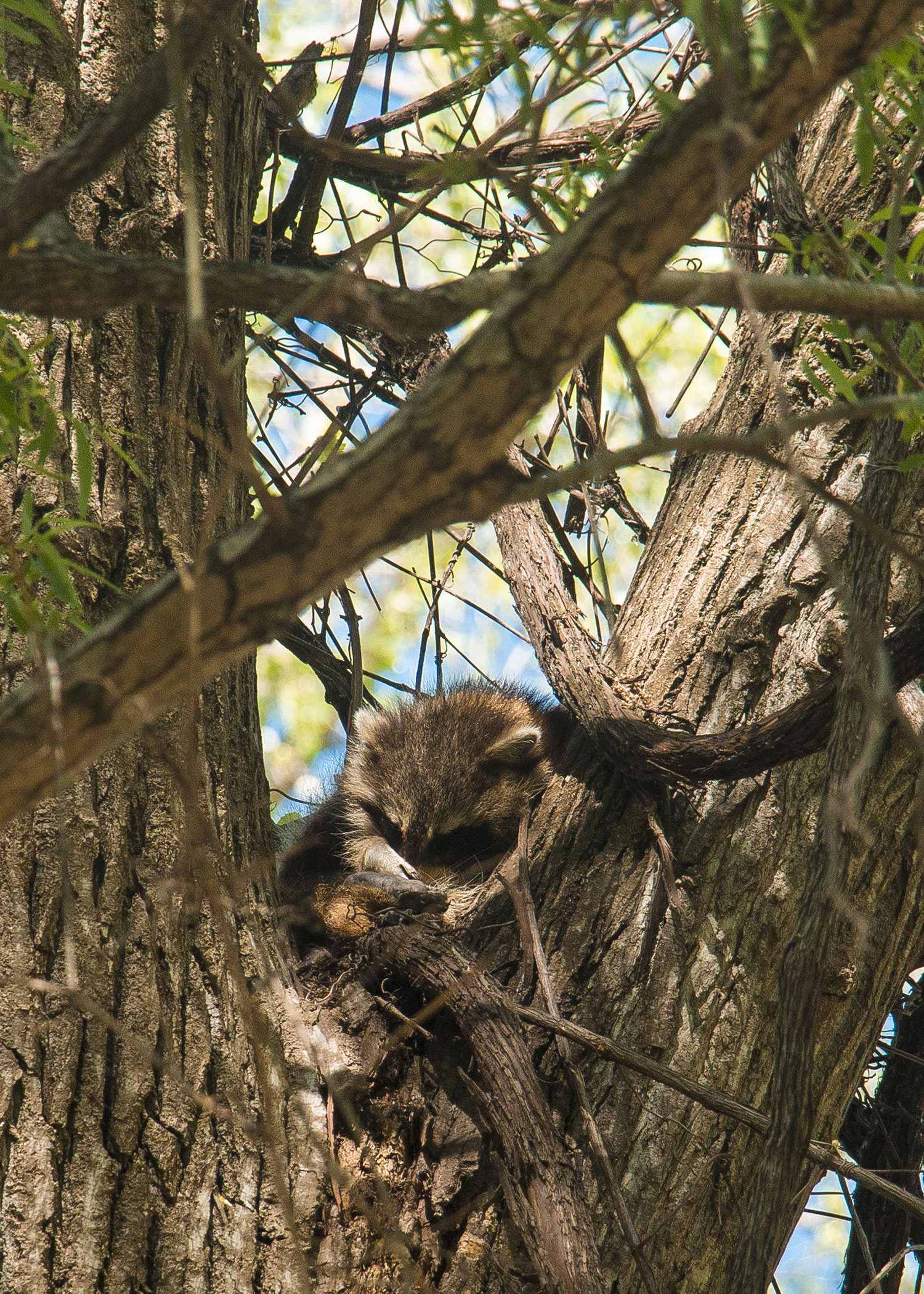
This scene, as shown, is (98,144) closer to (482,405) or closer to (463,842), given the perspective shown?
(482,405)

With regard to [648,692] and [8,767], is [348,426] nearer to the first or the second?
[648,692]

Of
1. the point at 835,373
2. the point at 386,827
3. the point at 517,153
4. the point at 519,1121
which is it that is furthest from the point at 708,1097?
the point at 517,153

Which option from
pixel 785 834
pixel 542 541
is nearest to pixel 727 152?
pixel 785 834

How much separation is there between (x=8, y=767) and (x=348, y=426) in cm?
270

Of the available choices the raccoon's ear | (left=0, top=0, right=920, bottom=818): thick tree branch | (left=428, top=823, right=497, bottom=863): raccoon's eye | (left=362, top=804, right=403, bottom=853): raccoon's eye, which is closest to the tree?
(left=0, top=0, right=920, bottom=818): thick tree branch

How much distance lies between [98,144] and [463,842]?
308cm

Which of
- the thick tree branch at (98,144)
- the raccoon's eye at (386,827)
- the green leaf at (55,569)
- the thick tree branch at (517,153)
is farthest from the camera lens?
the raccoon's eye at (386,827)

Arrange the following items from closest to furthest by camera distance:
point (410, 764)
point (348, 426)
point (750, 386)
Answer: point (750, 386) < point (348, 426) < point (410, 764)

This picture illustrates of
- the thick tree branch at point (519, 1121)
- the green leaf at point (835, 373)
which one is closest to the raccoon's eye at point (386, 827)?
the thick tree branch at point (519, 1121)

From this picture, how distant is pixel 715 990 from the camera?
247 centimetres

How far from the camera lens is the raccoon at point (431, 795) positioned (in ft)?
13.2

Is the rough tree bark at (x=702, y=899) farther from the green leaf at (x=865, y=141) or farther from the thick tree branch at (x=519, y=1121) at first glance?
the green leaf at (x=865, y=141)

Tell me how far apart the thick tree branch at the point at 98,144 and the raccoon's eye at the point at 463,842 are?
9.86 ft

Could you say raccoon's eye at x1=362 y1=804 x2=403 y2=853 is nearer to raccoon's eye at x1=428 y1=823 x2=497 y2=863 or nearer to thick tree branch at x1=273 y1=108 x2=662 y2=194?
raccoon's eye at x1=428 y1=823 x2=497 y2=863
